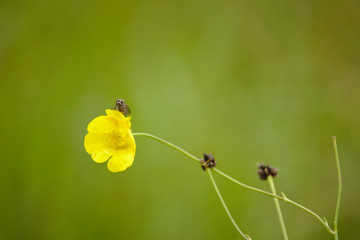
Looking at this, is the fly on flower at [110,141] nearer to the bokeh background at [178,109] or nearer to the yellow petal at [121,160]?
the yellow petal at [121,160]

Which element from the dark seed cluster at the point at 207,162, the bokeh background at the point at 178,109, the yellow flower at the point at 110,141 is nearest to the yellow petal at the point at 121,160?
the yellow flower at the point at 110,141

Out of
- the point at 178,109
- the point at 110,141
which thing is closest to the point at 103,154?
the point at 110,141

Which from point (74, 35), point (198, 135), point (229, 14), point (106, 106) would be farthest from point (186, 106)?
point (74, 35)

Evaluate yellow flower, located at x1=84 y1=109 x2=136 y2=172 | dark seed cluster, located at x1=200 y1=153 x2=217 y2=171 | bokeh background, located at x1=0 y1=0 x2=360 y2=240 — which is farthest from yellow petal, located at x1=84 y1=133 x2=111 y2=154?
bokeh background, located at x1=0 y1=0 x2=360 y2=240

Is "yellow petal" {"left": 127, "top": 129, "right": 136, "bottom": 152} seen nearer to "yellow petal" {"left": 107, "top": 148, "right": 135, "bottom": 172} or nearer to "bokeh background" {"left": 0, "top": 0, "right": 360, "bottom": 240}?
"yellow petal" {"left": 107, "top": 148, "right": 135, "bottom": 172}

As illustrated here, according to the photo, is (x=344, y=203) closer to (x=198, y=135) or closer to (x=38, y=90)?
(x=198, y=135)

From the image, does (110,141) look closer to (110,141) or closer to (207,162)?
(110,141)
